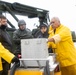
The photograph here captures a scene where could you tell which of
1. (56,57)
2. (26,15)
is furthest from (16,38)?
(26,15)

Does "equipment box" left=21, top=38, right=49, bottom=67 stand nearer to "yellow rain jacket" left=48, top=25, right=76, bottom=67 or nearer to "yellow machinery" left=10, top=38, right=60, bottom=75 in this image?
"yellow machinery" left=10, top=38, right=60, bottom=75

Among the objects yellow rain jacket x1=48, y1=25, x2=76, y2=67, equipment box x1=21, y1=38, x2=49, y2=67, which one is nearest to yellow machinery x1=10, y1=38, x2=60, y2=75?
equipment box x1=21, y1=38, x2=49, y2=67

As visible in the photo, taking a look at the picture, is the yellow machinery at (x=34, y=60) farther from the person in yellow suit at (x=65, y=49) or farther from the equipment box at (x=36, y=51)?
the person in yellow suit at (x=65, y=49)

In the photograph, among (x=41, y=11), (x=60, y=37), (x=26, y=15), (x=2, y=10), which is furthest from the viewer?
(x=41, y=11)

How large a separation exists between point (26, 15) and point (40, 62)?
603cm

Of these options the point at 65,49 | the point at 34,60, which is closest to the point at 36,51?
the point at 34,60

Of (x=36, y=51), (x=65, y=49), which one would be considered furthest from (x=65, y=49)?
(x=36, y=51)

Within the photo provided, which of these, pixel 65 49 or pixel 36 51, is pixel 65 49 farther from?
pixel 36 51

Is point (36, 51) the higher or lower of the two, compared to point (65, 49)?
higher

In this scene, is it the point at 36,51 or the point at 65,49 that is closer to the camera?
the point at 36,51

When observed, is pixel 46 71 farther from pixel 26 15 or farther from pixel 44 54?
pixel 26 15

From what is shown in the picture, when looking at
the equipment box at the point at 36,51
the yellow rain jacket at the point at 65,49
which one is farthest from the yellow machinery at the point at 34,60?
the yellow rain jacket at the point at 65,49

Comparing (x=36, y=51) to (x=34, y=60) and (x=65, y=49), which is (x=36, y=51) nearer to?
(x=34, y=60)

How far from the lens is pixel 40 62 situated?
198 inches
